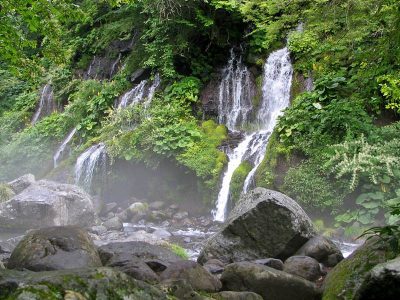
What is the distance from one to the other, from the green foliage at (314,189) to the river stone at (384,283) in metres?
6.08

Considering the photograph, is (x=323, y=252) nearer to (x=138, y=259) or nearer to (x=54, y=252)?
(x=138, y=259)

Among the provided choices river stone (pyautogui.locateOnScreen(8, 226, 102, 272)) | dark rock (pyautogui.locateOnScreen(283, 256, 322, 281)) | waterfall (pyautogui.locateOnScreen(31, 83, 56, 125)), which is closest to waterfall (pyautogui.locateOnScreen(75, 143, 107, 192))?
waterfall (pyautogui.locateOnScreen(31, 83, 56, 125))

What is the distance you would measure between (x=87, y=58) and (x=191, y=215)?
12.6 meters

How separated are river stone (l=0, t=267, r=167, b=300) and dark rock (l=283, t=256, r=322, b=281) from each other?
8.52ft

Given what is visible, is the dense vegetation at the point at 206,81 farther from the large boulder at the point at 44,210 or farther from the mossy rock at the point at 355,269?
the large boulder at the point at 44,210

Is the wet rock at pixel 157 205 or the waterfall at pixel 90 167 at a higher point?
the waterfall at pixel 90 167

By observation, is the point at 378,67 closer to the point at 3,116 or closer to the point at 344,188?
the point at 344,188

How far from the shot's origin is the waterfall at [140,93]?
15.9 m

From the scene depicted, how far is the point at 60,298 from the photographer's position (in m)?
3.10

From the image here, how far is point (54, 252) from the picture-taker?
4953 millimetres

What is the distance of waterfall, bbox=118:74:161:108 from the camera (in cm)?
1591

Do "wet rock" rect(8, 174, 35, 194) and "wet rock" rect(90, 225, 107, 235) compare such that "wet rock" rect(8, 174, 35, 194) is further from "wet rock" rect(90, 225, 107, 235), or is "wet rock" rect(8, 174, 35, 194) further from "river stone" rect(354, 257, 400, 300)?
"river stone" rect(354, 257, 400, 300)

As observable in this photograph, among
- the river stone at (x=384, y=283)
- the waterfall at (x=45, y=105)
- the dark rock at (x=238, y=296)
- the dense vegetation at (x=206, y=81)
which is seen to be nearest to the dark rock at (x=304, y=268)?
the dark rock at (x=238, y=296)

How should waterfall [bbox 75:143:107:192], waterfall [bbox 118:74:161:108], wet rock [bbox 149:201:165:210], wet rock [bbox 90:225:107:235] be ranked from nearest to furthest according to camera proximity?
1. wet rock [bbox 90:225:107:235]
2. wet rock [bbox 149:201:165:210]
3. waterfall [bbox 75:143:107:192]
4. waterfall [bbox 118:74:161:108]
